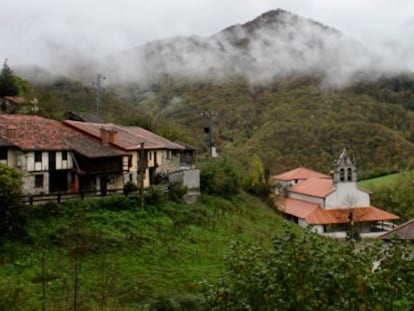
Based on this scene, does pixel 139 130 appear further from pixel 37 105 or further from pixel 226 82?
pixel 226 82

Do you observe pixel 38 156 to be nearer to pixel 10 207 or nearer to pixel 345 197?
pixel 10 207

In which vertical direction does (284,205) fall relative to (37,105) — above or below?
below

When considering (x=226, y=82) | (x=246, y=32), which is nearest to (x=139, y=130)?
(x=226, y=82)

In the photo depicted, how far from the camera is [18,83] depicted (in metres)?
49.9

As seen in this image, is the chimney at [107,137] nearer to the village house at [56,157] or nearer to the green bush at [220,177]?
the village house at [56,157]

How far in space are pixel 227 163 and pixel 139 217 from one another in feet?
46.5

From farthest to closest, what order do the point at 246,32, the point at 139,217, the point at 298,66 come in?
1. the point at 246,32
2. the point at 298,66
3. the point at 139,217

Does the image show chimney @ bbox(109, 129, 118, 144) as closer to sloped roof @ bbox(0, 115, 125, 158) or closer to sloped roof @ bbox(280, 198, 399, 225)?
sloped roof @ bbox(0, 115, 125, 158)

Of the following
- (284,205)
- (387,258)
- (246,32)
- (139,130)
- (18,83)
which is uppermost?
(246,32)

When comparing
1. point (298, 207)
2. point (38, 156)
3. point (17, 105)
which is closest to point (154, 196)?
point (38, 156)

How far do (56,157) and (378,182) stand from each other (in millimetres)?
53984

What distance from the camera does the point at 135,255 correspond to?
76.8 feet

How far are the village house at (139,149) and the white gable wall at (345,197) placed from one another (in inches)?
726

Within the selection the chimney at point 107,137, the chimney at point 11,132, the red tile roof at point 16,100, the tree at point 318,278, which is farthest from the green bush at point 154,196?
the tree at point 318,278
